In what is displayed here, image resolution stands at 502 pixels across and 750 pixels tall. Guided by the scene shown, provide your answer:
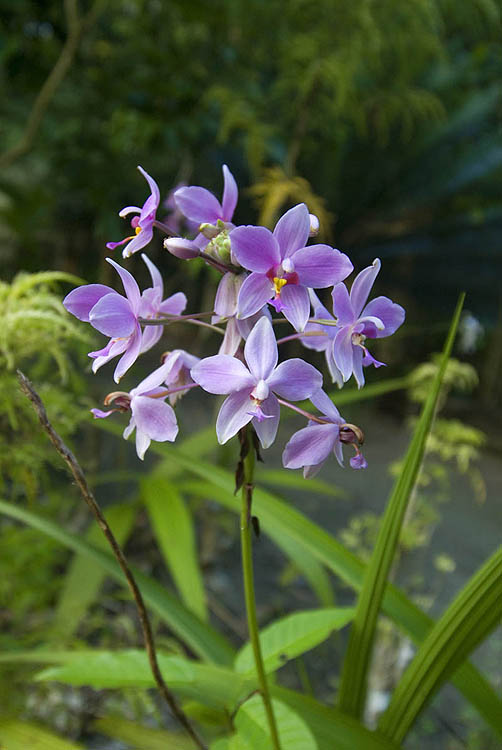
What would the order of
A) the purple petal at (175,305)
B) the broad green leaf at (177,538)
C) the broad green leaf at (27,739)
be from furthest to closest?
1. the broad green leaf at (177,538)
2. the broad green leaf at (27,739)
3. the purple petal at (175,305)

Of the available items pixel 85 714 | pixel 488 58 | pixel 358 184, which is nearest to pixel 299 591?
pixel 85 714

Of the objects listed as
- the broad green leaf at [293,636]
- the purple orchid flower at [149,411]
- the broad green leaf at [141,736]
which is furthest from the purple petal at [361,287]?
the broad green leaf at [141,736]

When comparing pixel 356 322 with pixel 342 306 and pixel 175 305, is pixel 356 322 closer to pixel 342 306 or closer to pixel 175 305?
pixel 342 306

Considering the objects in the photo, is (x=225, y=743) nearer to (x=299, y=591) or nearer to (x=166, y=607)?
(x=166, y=607)

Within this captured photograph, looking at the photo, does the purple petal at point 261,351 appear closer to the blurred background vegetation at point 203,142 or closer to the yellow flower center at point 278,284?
the yellow flower center at point 278,284

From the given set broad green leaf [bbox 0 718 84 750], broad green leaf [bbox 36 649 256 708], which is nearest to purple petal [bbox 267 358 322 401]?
broad green leaf [bbox 36 649 256 708]

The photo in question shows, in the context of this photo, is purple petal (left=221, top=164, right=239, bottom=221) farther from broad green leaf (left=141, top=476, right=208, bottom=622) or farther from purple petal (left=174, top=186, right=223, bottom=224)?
broad green leaf (left=141, top=476, right=208, bottom=622)
